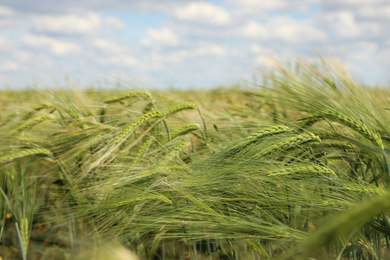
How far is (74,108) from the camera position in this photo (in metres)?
2.42

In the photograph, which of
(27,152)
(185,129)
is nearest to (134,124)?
(185,129)

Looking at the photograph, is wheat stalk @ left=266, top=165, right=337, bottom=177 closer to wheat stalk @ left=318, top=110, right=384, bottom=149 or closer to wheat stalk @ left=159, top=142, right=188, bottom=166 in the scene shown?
wheat stalk @ left=318, top=110, right=384, bottom=149

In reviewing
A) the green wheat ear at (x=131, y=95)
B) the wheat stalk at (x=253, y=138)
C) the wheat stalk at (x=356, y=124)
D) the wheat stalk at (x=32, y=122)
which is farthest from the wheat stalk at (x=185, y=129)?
the wheat stalk at (x=32, y=122)

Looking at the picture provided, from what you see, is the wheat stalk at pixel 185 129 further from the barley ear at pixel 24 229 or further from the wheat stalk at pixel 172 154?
the barley ear at pixel 24 229

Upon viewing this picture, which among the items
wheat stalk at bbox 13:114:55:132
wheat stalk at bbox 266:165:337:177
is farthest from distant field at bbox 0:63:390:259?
wheat stalk at bbox 13:114:55:132

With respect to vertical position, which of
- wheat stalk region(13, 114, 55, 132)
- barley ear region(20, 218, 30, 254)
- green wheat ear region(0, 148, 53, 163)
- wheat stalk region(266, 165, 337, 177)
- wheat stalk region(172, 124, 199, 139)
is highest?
wheat stalk region(266, 165, 337, 177)

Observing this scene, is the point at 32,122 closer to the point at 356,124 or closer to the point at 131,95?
the point at 131,95

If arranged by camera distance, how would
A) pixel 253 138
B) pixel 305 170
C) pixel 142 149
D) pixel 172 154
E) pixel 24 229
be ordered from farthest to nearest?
1. pixel 24 229
2. pixel 142 149
3. pixel 172 154
4. pixel 253 138
5. pixel 305 170

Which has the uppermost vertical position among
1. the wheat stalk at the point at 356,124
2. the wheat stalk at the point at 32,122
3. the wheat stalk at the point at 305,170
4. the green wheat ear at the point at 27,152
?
the wheat stalk at the point at 356,124

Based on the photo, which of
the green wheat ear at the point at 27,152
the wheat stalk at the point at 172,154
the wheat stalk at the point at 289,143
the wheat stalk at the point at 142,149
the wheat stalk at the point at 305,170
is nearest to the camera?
the wheat stalk at the point at 305,170

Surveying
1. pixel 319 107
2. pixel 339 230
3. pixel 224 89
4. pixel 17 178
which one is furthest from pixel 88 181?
pixel 224 89

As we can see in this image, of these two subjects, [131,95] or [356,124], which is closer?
[356,124]

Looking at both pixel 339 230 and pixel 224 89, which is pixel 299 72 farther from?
pixel 224 89

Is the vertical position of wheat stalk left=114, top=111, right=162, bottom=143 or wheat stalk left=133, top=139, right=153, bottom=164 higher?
wheat stalk left=114, top=111, right=162, bottom=143
